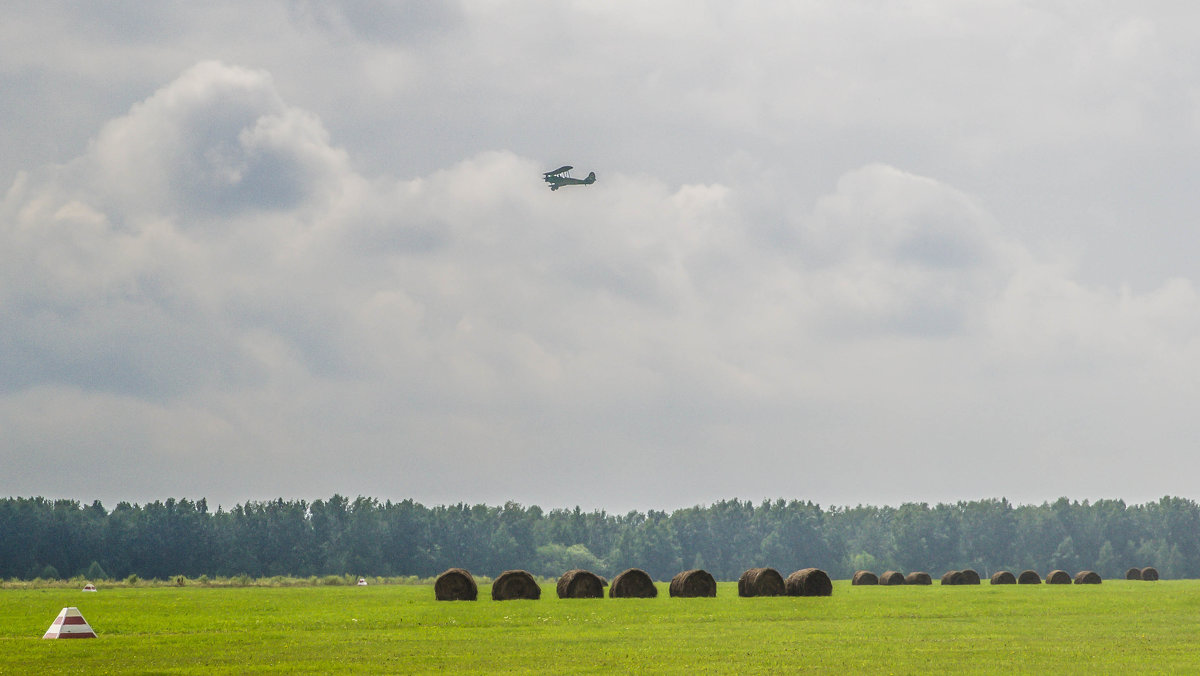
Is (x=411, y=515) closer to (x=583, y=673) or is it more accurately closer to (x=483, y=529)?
(x=483, y=529)

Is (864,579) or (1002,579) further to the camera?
(864,579)

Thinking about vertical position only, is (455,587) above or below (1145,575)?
above

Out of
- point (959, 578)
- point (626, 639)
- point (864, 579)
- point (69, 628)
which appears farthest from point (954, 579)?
point (69, 628)

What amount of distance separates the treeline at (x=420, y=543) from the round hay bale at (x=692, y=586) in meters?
112

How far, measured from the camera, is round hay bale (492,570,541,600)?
54.6m

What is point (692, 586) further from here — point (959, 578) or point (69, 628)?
point (959, 578)

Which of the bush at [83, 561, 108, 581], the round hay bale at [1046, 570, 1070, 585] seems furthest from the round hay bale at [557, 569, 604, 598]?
the bush at [83, 561, 108, 581]

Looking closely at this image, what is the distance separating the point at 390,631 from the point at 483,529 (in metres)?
164

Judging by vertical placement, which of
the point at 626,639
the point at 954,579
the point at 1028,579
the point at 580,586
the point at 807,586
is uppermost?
the point at 580,586

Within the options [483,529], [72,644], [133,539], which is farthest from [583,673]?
[483,529]

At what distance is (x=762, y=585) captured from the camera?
57938 mm

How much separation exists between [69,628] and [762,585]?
34.7m

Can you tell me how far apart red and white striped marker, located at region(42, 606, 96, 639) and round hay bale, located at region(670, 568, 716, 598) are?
3126cm

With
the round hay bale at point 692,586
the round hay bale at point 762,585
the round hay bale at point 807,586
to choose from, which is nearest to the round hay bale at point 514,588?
the round hay bale at point 692,586
